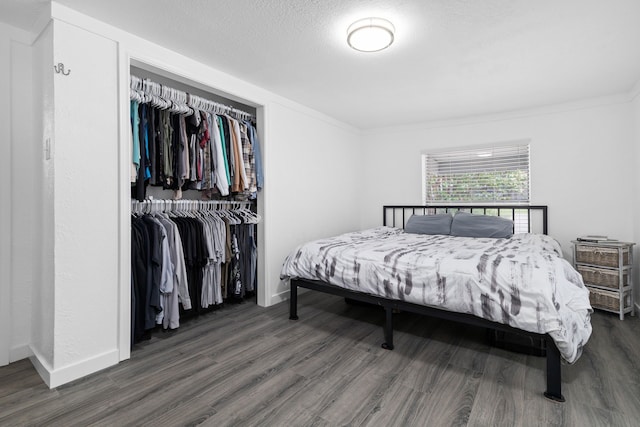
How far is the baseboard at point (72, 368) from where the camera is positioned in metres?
1.91

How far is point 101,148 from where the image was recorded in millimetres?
2121

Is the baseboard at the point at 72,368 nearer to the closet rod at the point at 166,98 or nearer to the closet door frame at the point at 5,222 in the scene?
the closet door frame at the point at 5,222

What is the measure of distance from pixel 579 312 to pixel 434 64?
7.06 feet

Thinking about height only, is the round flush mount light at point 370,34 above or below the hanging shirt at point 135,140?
above

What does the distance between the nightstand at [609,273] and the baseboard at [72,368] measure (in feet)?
14.2

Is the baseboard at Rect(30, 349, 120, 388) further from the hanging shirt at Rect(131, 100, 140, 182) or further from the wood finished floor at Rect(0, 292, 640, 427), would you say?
the hanging shirt at Rect(131, 100, 140, 182)

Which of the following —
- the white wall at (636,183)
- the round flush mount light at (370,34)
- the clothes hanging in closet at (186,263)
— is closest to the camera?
the round flush mount light at (370,34)

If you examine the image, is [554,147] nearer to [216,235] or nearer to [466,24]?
[466,24]

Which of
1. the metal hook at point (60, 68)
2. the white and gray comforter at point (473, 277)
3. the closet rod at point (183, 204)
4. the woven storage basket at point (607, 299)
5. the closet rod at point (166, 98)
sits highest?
the closet rod at point (166, 98)

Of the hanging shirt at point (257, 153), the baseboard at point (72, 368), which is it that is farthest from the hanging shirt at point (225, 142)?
the baseboard at point (72, 368)

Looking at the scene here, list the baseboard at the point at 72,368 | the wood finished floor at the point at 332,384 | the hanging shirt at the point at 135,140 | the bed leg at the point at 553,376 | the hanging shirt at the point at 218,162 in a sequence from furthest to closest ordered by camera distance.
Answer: the hanging shirt at the point at 218,162 < the hanging shirt at the point at 135,140 < the baseboard at the point at 72,368 < the bed leg at the point at 553,376 < the wood finished floor at the point at 332,384

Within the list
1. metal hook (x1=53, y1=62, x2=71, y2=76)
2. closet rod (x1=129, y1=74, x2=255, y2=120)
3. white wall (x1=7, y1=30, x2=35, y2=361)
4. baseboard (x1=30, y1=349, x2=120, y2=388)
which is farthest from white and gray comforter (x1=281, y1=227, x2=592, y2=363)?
metal hook (x1=53, y1=62, x2=71, y2=76)

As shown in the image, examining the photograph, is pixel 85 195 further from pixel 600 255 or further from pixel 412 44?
pixel 600 255

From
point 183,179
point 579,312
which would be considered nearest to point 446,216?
point 579,312
